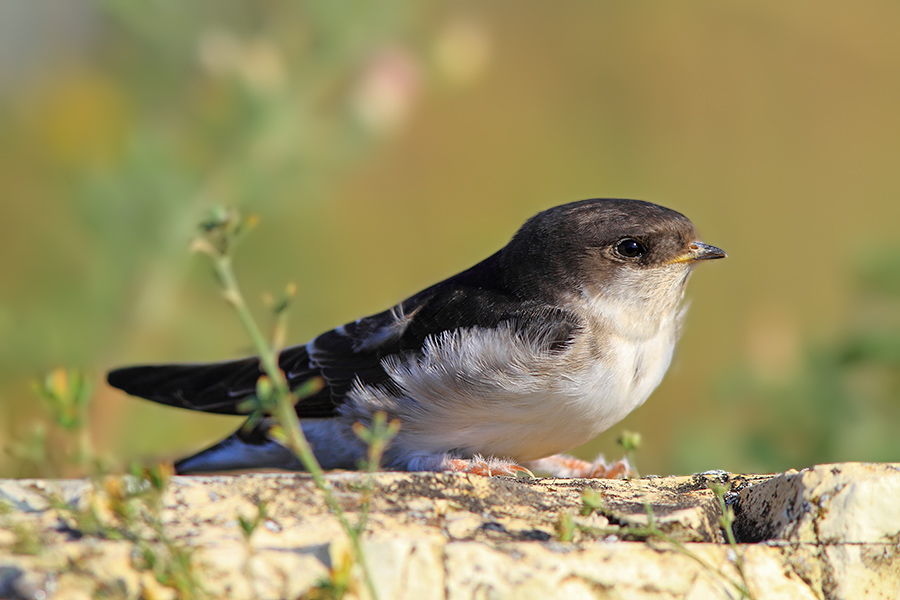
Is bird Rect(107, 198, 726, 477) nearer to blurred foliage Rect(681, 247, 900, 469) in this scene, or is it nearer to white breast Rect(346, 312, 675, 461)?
white breast Rect(346, 312, 675, 461)

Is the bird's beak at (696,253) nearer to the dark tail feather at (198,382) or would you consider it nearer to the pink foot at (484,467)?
the pink foot at (484,467)

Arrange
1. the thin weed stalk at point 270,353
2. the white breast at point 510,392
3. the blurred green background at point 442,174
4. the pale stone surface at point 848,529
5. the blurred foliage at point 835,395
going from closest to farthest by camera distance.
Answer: the thin weed stalk at point 270,353 < the pale stone surface at point 848,529 < the white breast at point 510,392 < the blurred foliage at point 835,395 < the blurred green background at point 442,174

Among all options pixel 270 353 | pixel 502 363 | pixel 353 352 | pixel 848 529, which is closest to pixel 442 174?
pixel 353 352

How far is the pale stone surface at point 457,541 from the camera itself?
199cm

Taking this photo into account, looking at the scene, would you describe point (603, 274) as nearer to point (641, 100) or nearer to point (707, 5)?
point (641, 100)

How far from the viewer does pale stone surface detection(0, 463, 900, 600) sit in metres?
1.99

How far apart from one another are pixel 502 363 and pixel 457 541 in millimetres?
1183

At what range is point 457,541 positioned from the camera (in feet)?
7.36

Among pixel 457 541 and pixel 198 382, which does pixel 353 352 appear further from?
pixel 457 541

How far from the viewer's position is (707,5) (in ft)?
27.8

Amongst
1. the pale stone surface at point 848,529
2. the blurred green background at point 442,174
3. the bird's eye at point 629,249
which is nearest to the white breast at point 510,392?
the bird's eye at point 629,249

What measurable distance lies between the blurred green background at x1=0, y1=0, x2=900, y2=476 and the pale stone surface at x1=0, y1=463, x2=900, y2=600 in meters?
0.33

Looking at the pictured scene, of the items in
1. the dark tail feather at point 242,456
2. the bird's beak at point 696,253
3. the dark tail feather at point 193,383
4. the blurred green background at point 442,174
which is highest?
the blurred green background at point 442,174

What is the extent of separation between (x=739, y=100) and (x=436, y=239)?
315cm
